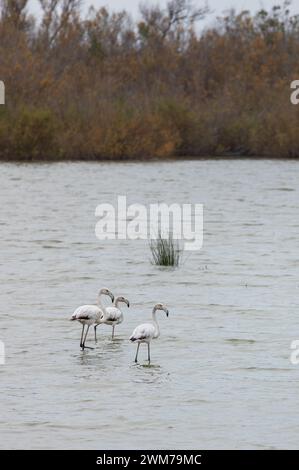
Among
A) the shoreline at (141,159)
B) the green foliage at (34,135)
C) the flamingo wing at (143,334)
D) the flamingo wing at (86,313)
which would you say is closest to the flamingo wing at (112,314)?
the flamingo wing at (86,313)

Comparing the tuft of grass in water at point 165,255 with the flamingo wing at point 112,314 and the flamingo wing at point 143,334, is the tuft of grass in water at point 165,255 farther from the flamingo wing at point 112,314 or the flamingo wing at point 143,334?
the flamingo wing at point 143,334

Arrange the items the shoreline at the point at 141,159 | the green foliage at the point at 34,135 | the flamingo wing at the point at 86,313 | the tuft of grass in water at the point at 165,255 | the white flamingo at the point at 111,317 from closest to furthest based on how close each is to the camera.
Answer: the flamingo wing at the point at 86,313 < the white flamingo at the point at 111,317 < the tuft of grass in water at the point at 165,255 < the green foliage at the point at 34,135 < the shoreline at the point at 141,159

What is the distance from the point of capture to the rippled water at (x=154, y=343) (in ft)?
31.7

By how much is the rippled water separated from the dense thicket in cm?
1650

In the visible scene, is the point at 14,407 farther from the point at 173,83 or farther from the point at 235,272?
the point at 173,83

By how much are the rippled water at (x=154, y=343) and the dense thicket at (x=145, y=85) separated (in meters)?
16.5

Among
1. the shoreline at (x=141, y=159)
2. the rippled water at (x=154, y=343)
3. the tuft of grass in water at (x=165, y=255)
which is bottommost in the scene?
the rippled water at (x=154, y=343)

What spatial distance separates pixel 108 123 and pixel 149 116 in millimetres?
2129

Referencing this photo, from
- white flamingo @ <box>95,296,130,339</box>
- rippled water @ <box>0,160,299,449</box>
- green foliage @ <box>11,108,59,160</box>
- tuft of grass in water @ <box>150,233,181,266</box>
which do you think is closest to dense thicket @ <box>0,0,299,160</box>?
green foliage @ <box>11,108,59,160</box>

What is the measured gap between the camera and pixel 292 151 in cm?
4694

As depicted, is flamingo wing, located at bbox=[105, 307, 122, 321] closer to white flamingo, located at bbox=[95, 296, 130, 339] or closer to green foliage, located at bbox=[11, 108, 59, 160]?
white flamingo, located at bbox=[95, 296, 130, 339]

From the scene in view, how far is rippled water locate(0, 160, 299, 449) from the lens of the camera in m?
9.67

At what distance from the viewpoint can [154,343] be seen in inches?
510

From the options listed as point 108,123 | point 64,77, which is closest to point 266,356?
point 108,123
